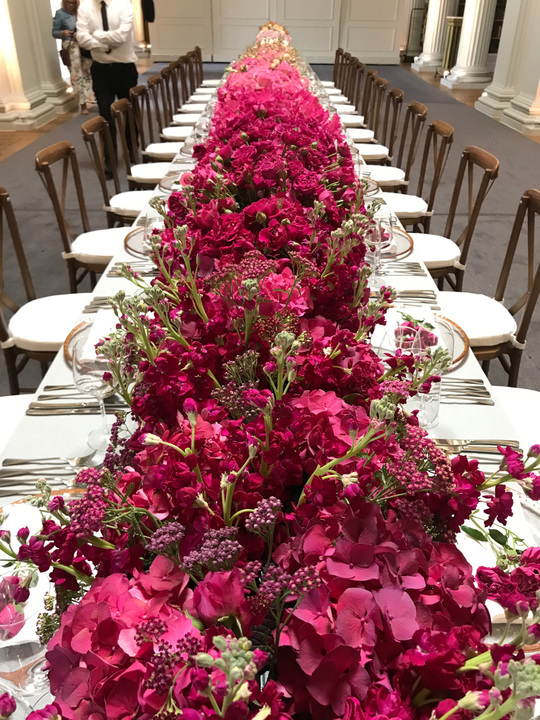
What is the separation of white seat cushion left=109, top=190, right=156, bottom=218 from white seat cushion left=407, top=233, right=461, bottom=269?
1.42 metres

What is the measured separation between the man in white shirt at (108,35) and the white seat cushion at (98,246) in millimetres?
2612

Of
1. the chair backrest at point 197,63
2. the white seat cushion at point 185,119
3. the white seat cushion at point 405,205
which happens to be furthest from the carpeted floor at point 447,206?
the chair backrest at point 197,63

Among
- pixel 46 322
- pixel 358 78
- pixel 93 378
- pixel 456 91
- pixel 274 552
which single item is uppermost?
pixel 274 552

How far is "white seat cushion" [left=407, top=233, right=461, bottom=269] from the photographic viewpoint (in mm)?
2717

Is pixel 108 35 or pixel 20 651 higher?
pixel 108 35

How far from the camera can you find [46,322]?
2.18 metres

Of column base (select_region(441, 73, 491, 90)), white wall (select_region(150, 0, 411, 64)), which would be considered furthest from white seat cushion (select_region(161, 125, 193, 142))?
white wall (select_region(150, 0, 411, 64))

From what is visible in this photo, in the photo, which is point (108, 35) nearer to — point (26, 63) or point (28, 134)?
point (28, 134)

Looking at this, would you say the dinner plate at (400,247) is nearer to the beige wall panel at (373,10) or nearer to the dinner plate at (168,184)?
the dinner plate at (168,184)

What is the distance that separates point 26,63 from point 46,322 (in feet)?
20.8

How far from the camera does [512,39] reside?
7.55 metres

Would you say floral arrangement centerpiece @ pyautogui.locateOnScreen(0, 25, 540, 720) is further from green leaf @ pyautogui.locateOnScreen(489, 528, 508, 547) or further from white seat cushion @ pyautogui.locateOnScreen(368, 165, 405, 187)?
white seat cushion @ pyautogui.locateOnScreen(368, 165, 405, 187)

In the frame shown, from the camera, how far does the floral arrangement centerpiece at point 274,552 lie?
481mm

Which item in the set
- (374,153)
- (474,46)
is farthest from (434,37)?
(374,153)
